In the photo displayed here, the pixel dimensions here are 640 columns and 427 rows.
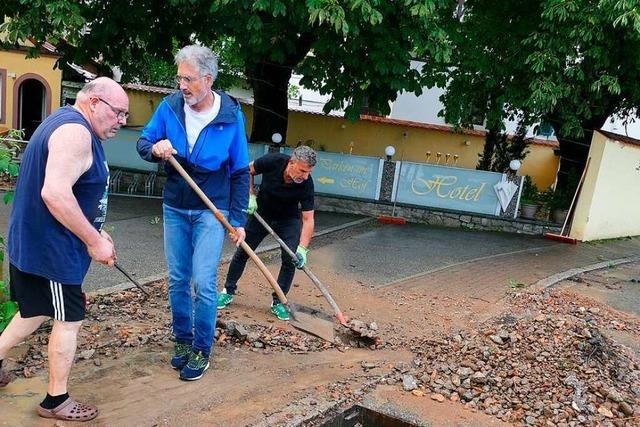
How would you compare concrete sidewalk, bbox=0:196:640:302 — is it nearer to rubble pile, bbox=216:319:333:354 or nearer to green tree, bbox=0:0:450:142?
rubble pile, bbox=216:319:333:354

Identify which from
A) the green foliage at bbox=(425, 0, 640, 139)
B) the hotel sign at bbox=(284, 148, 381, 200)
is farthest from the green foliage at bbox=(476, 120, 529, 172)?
the hotel sign at bbox=(284, 148, 381, 200)

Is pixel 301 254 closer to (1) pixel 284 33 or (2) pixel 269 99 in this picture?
(1) pixel 284 33

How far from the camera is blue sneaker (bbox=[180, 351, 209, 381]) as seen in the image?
3508 mm

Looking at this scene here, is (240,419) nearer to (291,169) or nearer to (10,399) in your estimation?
(10,399)

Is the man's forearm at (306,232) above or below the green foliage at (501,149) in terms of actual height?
below

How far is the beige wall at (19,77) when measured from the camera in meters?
15.9

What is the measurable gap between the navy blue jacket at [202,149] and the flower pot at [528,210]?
8.58 meters

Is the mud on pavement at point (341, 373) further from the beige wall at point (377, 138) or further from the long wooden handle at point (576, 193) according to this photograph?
the beige wall at point (377, 138)

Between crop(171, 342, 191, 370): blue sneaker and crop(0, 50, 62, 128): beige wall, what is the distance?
579 inches

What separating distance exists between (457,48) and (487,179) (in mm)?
2488

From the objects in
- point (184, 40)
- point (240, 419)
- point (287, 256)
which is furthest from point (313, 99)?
point (240, 419)

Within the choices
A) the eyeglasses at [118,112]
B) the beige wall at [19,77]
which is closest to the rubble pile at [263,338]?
the eyeglasses at [118,112]

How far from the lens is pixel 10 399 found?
120 inches

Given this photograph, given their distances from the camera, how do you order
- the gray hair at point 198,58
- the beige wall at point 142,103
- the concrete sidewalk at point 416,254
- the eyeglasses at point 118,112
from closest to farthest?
the eyeglasses at point 118,112
the gray hair at point 198,58
the concrete sidewalk at point 416,254
the beige wall at point 142,103
